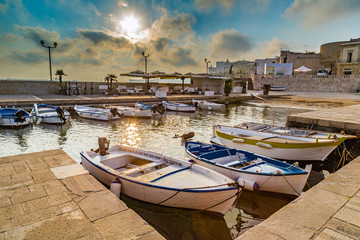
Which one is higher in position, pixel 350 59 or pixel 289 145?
pixel 350 59

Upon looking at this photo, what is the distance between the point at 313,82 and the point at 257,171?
56883mm

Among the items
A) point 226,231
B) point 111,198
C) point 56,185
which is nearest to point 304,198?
point 226,231

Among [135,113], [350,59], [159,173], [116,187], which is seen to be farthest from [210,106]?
[350,59]

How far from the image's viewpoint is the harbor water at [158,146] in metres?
5.45

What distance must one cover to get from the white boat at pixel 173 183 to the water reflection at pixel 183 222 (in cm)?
33

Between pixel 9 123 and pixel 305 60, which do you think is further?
pixel 305 60

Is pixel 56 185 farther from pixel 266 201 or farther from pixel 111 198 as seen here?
pixel 266 201

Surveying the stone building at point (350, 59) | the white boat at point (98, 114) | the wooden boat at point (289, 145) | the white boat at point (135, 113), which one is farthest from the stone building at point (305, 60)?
the wooden boat at point (289, 145)

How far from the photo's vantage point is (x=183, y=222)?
5.57 metres

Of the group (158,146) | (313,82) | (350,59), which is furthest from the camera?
(313,82)

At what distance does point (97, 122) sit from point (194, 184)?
14.7 m

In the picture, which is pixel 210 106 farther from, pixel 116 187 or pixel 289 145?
pixel 116 187

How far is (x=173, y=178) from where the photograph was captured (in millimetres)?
5926

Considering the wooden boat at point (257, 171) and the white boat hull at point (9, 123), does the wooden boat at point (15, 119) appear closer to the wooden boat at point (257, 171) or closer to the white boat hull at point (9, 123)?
the white boat hull at point (9, 123)
